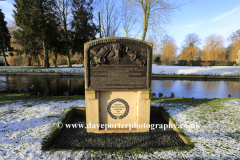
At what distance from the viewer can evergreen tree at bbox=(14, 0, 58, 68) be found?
22562mm

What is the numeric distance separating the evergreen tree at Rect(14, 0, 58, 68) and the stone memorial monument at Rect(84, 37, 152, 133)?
79.1 ft

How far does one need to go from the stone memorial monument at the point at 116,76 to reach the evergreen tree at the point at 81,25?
2525 cm

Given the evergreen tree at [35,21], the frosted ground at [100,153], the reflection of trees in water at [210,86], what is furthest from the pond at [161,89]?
the evergreen tree at [35,21]

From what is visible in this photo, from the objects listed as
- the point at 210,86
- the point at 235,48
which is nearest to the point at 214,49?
the point at 235,48

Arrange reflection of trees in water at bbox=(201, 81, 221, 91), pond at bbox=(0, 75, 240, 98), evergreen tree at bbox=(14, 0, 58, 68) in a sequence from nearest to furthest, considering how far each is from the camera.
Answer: pond at bbox=(0, 75, 240, 98)
reflection of trees in water at bbox=(201, 81, 221, 91)
evergreen tree at bbox=(14, 0, 58, 68)

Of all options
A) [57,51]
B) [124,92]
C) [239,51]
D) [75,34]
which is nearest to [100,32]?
[75,34]

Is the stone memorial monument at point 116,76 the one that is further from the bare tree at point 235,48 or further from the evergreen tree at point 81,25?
the bare tree at point 235,48

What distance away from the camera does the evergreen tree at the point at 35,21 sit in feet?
74.0

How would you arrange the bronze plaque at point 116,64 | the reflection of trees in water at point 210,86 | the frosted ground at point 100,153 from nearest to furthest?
the frosted ground at point 100,153
the bronze plaque at point 116,64
the reflection of trees in water at point 210,86

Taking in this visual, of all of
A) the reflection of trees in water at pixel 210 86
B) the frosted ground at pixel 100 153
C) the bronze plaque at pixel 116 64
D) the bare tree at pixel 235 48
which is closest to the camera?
the frosted ground at pixel 100 153

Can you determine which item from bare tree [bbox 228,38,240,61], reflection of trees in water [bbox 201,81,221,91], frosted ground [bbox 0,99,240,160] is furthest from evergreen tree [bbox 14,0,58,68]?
bare tree [bbox 228,38,240,61]

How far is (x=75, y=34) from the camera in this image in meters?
27.3

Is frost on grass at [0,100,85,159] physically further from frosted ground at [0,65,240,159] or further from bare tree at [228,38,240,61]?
bare tree at [228,38,240,61]

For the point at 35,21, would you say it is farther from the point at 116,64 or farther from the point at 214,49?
the point at 214,49
